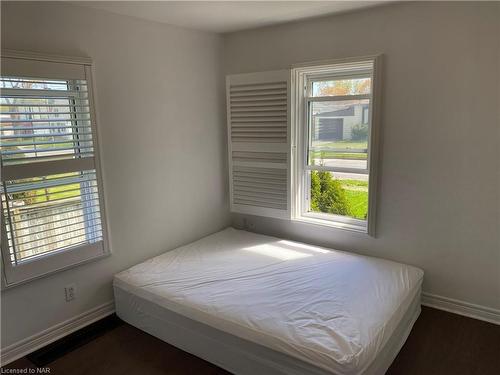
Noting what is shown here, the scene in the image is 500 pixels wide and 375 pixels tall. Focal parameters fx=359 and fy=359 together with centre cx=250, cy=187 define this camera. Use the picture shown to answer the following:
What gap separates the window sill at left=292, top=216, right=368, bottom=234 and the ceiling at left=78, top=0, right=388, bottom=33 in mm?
1772

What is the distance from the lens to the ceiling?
99.7 inches

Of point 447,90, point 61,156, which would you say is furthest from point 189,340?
point 447,90

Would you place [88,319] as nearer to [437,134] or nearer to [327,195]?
[327,195]

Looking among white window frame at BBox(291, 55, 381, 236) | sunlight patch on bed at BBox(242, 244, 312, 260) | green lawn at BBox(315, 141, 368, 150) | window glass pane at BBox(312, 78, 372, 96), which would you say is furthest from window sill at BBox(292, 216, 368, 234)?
window glass pane at BBox(312, 78, 372, 96)

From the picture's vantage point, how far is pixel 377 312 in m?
2.18

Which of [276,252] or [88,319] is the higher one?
[276,252]

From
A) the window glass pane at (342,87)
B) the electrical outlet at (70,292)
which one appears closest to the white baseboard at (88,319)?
the electrical outlet at (70,292)

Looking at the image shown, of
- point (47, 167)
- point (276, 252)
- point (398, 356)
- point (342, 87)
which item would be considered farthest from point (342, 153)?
point (47, 167)

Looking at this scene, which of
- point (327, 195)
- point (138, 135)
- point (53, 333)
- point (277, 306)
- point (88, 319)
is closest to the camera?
point (277, 306)

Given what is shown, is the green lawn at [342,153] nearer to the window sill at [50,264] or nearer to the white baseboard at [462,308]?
the white baseboard at [462,308]

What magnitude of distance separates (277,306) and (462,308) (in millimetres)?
1549

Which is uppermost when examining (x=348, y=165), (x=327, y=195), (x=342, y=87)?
(x=342, y=87)

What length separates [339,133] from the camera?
10.4 feet

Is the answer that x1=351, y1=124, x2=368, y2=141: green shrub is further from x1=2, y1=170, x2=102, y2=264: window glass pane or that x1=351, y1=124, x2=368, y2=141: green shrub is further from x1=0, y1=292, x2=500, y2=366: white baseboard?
x1=2, y1=170, x2=102, y2=264: window glass pane
